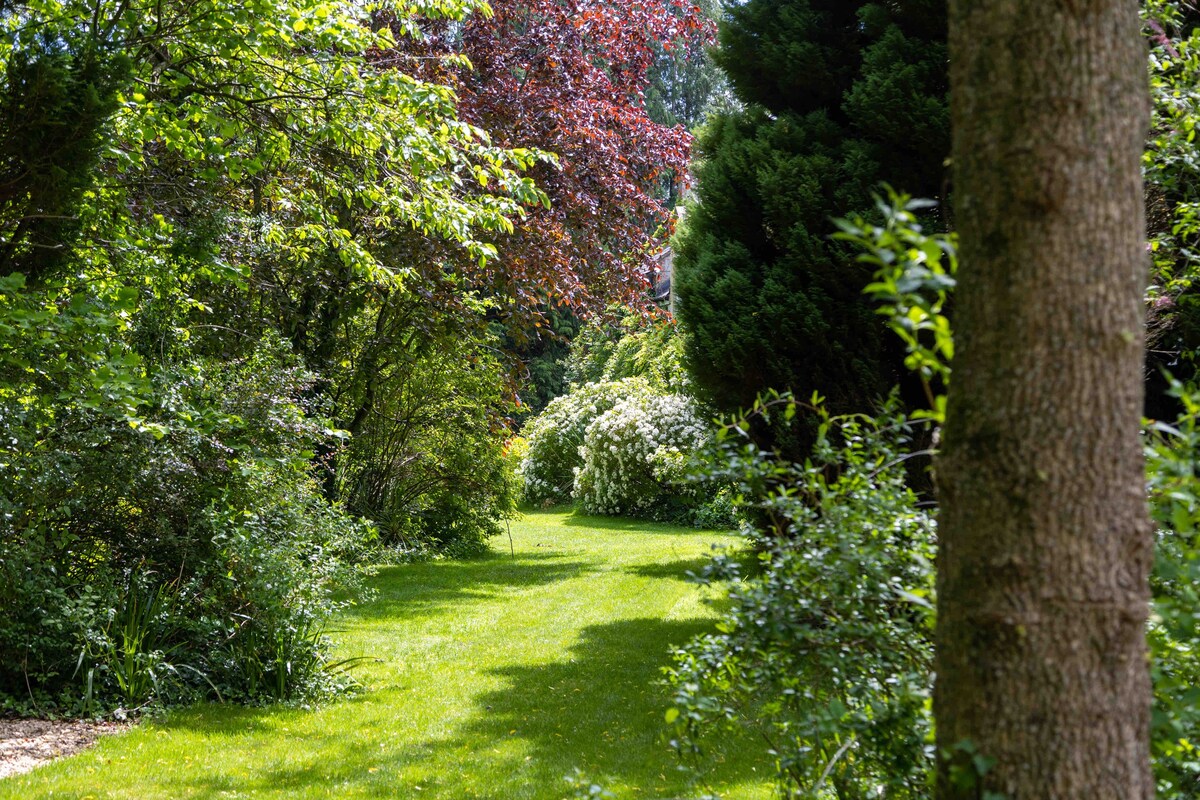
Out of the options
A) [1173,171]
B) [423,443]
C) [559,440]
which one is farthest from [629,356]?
[1173,171]

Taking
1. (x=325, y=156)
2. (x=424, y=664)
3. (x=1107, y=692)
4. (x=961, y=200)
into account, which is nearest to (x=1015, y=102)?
(x=961, y=200)

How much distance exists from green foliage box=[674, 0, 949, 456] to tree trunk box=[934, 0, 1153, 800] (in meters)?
5.13

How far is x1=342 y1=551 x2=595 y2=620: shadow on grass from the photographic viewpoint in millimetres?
10773

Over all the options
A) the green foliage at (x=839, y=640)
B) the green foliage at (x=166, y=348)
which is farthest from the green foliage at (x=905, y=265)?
the green foliage at (x=166, y=348)

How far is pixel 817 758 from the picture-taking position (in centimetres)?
271

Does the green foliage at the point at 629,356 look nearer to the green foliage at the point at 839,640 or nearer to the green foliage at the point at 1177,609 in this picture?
the green foliage at the point at 839,640

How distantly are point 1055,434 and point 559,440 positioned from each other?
23.4 meters

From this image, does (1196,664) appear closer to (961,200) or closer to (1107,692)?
(1107,692)

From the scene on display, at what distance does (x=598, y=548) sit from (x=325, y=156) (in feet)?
30.2

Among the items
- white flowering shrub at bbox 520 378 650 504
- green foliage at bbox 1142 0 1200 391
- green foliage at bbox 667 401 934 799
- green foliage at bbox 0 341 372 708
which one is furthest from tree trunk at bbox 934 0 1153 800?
white flowering shrub at bbox 520 378 650 504

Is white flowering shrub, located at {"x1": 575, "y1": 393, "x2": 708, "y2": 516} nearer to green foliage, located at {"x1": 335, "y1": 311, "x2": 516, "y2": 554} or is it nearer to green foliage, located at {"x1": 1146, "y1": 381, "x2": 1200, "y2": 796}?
green foliage, located at {"x1": 335, "y1": 311, "x2": 516, "y2": 554}

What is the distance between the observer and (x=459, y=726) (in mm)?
6352

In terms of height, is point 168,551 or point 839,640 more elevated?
point 839,640

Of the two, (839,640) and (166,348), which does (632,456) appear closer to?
(166,348)
